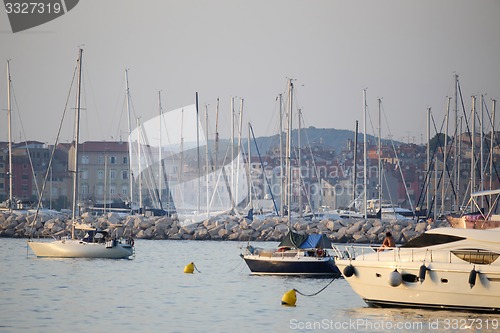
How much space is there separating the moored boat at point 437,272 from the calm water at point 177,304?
310mm

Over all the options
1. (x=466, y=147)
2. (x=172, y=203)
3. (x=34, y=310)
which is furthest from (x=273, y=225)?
(x=466, y=147)

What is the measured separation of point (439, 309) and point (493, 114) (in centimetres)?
3894

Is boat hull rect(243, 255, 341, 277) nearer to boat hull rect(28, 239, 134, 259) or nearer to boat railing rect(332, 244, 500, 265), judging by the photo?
boat railing rect(332, 244, 500, 265)

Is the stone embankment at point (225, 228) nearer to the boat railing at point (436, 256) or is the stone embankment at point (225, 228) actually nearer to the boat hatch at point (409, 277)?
the boat railing at point (436, 256)

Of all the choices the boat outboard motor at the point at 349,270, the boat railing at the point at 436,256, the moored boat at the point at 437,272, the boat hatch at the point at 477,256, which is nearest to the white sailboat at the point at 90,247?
the moored boat at the point at 437,272

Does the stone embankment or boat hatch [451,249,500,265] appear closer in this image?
boat hatch [451,249,500,265]

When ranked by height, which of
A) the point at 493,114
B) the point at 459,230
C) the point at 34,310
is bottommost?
the point at 34,310

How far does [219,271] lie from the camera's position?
36031 mm

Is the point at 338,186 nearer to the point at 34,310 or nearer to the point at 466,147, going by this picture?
the point at 466,147

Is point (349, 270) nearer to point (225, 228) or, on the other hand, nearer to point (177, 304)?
point (177, 304)

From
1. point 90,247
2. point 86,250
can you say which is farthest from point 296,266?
point 86,250

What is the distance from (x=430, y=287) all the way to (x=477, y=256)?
1140 mm

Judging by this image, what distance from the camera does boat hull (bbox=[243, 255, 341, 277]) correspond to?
3100 cm
